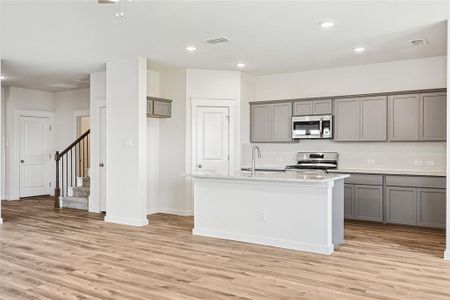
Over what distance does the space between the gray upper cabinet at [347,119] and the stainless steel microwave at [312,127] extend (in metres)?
0.13

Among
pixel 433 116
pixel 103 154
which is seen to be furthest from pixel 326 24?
pixel 103 154

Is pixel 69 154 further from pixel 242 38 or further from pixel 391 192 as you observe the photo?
pixel 391 192

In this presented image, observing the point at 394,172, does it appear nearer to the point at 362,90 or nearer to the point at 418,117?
the point at 418,117

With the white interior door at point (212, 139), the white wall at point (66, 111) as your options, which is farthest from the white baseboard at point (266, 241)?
the white wall at point (66, 111)

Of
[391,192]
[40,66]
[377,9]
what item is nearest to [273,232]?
[391,192]

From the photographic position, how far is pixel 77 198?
26.5 feet

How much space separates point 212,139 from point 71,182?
3.86 metres

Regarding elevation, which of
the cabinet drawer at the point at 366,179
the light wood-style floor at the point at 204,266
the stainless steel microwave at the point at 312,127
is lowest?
the light wood-style floor at the point at 204,266

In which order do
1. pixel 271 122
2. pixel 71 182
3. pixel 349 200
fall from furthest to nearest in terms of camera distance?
pixel 71 182 → pixel 271 122 → pixel 349 200

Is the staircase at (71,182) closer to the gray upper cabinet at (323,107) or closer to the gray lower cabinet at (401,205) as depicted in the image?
the gray upper cabinet at (323,107)

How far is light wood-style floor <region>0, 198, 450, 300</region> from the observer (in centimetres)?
337

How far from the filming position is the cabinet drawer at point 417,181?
Result: 5.79 m

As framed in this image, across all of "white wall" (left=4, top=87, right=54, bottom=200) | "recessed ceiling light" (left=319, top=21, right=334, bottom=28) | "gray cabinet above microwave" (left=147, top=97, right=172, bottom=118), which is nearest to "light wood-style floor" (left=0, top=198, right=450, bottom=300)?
"gray cabinet above microwave" (left=147, top=97, right=172, bottom=118)

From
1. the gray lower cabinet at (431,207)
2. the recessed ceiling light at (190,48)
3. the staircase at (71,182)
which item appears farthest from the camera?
A: the staircase at (71,182)
